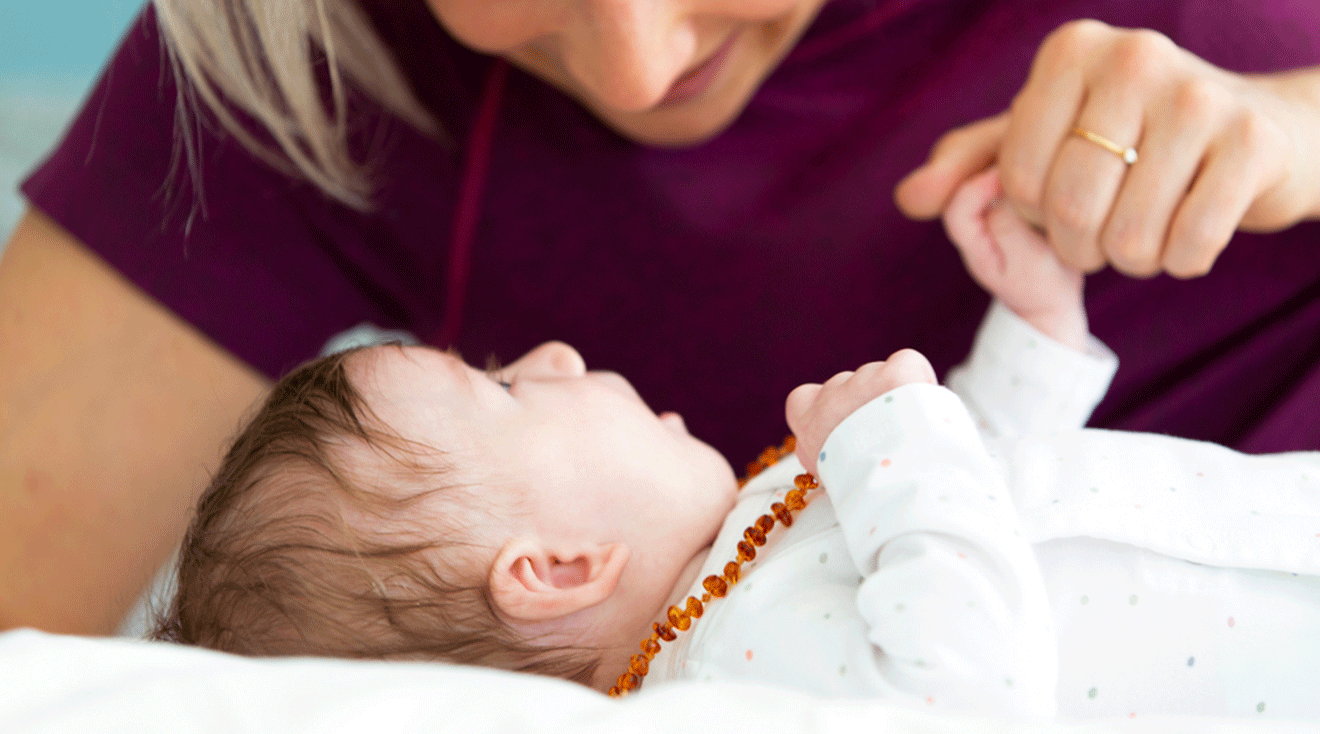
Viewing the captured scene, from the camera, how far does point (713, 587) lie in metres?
0.73

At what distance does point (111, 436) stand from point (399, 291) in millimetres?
387

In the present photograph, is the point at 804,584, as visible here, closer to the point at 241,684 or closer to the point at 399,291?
the point at 241,684

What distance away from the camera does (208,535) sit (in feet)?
2.44

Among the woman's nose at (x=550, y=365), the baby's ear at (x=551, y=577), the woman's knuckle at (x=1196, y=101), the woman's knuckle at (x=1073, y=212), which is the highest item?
the woman's knuckle at (x=1196, y=101)

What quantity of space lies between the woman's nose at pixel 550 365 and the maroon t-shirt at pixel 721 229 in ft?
0.67

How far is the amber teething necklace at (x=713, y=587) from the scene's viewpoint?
721 millimetres

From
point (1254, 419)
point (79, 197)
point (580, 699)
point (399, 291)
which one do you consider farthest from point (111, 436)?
point (1254, 419)

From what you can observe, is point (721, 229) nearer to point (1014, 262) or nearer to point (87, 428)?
point (1014, 262)

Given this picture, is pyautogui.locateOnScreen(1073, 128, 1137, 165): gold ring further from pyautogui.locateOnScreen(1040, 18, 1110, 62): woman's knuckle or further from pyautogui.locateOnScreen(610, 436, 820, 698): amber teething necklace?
pyautogui.locateOnScreen(610, 436, 820, 698): amber teething necklace

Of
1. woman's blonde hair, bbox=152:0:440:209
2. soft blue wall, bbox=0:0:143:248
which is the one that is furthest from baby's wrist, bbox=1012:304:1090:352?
soft blue wall, bbox=0:0:143:248

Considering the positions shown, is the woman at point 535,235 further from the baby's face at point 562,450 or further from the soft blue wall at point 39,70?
the soft blue wall at point 39,70

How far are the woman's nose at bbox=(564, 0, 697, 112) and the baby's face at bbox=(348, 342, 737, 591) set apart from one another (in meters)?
0.27

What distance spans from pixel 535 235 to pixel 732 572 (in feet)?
1.76

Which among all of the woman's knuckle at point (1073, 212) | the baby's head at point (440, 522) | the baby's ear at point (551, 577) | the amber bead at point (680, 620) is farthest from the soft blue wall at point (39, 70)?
the woman's knuckle at point (1073, 212)
